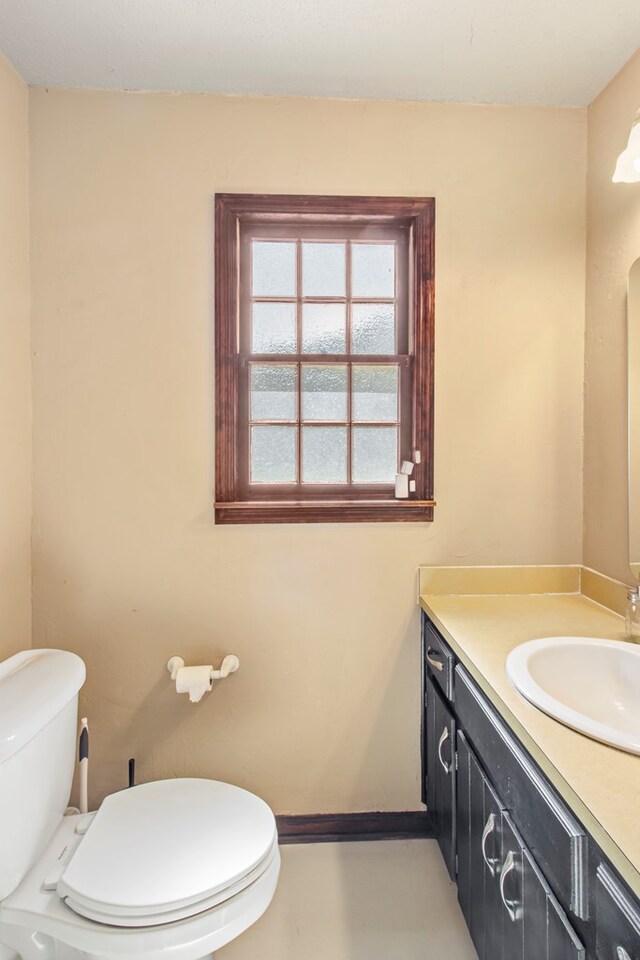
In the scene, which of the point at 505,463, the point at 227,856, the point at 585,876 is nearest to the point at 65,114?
the point at 505,463

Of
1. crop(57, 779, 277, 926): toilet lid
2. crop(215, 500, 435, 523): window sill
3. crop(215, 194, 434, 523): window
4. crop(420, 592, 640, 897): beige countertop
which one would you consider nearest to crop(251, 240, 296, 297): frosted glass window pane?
crop(215, 194, 434, 523): window

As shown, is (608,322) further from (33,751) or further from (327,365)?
(33,751)

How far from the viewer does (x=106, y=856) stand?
1.18 m

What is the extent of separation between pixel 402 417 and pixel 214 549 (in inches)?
31.4

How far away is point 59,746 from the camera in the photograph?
4.43 ft

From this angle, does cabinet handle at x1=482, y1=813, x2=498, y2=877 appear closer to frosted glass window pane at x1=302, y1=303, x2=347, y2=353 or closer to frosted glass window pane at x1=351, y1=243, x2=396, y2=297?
frosted glass window pane at x1=302, y1=303, x2=347, y2=353

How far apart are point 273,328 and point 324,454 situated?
1.54 feet

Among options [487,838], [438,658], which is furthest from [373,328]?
[487,838]

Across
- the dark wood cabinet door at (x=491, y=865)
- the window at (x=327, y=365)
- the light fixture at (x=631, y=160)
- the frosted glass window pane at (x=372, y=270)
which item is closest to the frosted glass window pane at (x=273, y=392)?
the window at (x=327, y=365)

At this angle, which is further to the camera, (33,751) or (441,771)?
(441,771)

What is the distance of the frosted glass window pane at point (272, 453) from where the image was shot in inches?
72.2

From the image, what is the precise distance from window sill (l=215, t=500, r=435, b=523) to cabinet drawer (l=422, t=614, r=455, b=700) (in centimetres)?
36

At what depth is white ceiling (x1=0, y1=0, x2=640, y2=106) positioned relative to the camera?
1377 millimetres

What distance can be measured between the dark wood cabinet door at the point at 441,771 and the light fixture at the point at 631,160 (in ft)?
4.99
